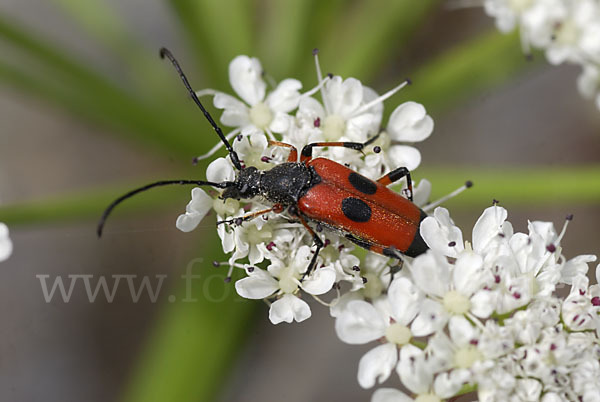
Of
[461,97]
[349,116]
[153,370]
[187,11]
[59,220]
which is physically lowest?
[153,370]

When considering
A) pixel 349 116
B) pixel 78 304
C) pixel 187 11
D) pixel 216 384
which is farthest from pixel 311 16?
pixel 78 304

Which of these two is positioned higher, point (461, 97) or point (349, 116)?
point (461, 97)

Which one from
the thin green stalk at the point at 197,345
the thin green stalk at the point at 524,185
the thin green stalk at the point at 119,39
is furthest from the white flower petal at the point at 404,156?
the thin green stalk at the point at 119,39

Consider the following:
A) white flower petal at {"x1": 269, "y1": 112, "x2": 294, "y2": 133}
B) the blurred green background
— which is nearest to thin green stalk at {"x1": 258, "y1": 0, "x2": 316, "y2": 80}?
the blurred green background

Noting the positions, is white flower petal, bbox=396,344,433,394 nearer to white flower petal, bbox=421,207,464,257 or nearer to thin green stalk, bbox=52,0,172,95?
white flower petal, bbox=421,207,464,257

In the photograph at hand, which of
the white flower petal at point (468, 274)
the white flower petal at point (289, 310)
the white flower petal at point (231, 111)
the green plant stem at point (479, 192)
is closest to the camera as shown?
the white flower petal at point (468, 274)

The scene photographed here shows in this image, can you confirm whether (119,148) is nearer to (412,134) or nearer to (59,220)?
(59,220)

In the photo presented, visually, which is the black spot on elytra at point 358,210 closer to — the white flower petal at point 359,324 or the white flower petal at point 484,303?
the white flower petal at point 359,324
